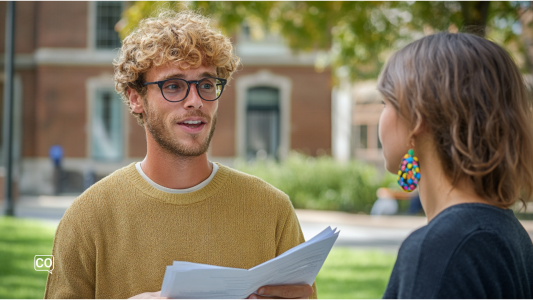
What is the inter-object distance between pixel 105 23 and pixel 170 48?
18192 mm

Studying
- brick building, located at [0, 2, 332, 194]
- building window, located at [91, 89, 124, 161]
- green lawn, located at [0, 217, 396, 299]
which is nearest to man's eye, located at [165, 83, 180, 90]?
green lawn, located at [0, 217, 396, 299]

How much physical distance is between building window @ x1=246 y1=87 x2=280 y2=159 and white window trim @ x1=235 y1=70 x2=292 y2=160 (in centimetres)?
31

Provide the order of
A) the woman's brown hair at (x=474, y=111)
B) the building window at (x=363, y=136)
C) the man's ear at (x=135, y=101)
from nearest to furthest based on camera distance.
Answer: the woman's brown hair at (x=474, y=111) < the man's ear at (x=135, y=101) < the building window at (x=363, y=136)

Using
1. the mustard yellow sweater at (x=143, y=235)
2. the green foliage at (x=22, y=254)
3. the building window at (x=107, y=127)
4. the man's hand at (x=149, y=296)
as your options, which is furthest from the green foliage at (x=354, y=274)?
the building window at (x=107, y=127)

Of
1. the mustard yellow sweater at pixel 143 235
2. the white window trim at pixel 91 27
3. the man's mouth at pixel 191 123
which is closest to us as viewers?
the mustard yellow sweater at pixel 143 235

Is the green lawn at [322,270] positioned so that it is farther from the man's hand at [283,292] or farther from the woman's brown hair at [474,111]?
the woman's brown hair at [474,111]

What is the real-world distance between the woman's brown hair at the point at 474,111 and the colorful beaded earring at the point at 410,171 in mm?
74

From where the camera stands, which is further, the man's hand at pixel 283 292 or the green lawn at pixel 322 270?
the green lawn at pixel 322 270

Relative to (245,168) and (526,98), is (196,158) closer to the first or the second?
(526,98)

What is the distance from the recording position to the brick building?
714 inches

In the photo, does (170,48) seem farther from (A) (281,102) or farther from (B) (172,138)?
(A) (281,102)

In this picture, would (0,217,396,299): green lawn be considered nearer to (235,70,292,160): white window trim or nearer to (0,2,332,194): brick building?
(0,2,332,194): brick building

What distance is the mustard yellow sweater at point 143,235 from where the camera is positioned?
1855 millimetres

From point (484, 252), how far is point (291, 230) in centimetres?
95
